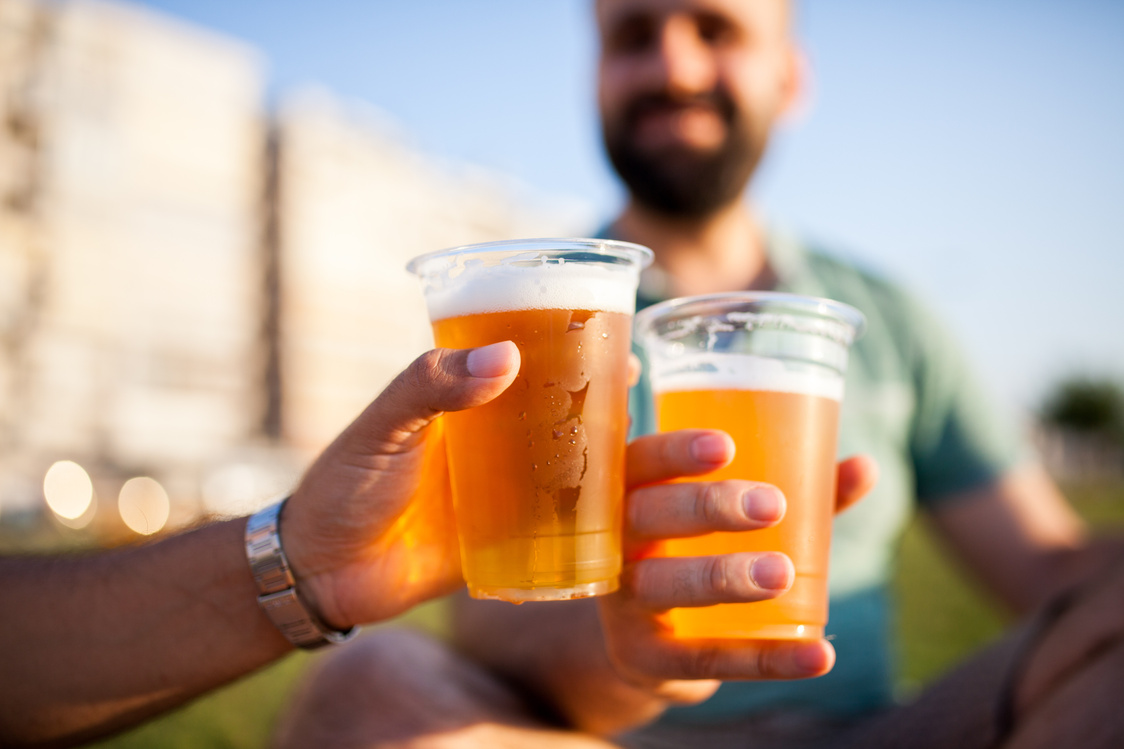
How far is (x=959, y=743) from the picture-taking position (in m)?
2.07

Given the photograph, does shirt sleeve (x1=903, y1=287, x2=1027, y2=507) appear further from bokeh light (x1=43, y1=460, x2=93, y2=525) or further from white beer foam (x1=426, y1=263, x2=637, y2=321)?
bokeh light (x1=43, y1=460, x2=93, y2=525)

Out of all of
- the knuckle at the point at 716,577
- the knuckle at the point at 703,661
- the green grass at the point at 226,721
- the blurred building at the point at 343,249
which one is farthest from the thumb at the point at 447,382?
the blurred building at the point at 343,249

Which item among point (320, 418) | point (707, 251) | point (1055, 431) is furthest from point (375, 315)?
point (1055, 431)

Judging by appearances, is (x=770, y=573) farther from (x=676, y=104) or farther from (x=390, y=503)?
(x=676, y=104)

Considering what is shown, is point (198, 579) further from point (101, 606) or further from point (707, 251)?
point (707, 251)

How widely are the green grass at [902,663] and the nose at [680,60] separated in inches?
108

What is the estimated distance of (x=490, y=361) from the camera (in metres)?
1.22

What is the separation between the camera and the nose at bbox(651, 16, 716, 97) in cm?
315

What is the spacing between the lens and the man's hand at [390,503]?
124 centimetres

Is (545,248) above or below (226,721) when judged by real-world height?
above

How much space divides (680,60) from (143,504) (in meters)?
17.1

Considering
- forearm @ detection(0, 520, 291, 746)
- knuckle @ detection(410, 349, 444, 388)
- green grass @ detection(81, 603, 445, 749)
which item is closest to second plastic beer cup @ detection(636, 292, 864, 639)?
knuckle @ detection(410, 349, 444, 388)

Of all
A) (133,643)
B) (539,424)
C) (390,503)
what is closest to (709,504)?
(539,424)

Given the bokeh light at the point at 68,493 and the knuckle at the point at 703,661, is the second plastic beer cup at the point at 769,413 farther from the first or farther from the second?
the bokeh light at the point at 68,493
